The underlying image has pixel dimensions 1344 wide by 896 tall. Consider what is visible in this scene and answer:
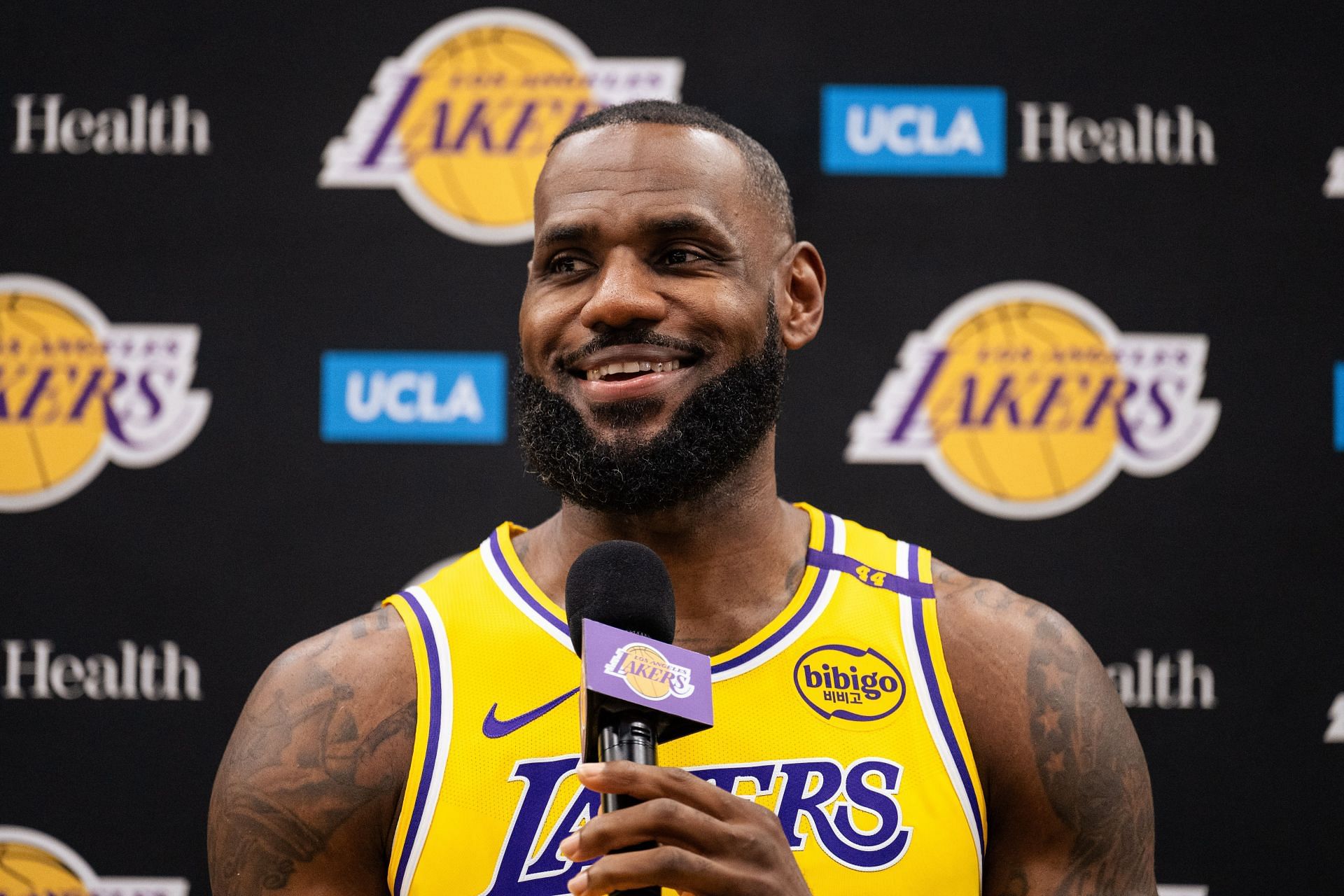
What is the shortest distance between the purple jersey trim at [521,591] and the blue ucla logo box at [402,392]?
2.26ft

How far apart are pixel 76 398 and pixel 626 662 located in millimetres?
1630

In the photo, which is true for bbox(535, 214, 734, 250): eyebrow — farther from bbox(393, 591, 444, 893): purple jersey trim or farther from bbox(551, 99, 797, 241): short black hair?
bbox(393, 591, 444, 893): purple jersey trim

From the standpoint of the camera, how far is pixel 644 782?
835 millimetres

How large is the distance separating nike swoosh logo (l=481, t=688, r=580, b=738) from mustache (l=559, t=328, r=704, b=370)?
1.18 feet

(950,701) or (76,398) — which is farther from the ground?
(76,398)

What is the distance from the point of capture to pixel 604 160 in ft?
4.65

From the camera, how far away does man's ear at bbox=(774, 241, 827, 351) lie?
59.0 inches

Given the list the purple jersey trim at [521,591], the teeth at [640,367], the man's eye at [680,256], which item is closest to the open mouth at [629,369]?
the teeth at [640,367]

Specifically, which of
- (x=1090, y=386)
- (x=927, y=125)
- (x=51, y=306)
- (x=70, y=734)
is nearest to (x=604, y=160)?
(x=927, y=125)

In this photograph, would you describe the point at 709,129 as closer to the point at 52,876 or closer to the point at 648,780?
the point at 648,780

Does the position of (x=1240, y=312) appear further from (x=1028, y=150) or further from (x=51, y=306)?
(x=51, y=306)

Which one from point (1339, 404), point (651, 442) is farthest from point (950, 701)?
point (1339, 404)

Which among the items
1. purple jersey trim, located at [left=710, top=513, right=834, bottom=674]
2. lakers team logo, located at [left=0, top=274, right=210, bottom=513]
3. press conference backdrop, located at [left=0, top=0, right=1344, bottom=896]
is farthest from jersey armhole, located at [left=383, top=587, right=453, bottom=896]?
lakers team logo, located at [left=0, top=274, right=210, bottom=513]

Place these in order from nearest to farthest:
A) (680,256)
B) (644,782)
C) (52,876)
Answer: (644,782)
(680,256)
(52,876)
